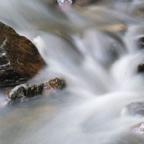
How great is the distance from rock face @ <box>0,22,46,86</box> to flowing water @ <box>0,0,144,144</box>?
280 millimetres

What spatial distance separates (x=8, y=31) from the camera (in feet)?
15.3

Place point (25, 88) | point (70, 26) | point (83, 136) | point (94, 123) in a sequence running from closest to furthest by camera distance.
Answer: point (83, 136) → point (94, 123) → point (25, 88) → point (70, 26)

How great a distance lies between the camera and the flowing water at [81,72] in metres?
3.05

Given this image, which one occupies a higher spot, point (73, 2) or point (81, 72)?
point (73, 2)

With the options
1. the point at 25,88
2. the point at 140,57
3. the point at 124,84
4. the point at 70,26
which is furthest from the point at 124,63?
the point at 25,88

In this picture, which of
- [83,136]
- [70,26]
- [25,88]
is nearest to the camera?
[83,136]

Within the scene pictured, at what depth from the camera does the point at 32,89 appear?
4.00 metres

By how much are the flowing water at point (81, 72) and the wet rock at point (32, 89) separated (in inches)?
5.1

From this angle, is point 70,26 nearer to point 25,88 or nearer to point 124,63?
point 124,63

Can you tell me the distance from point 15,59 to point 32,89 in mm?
842

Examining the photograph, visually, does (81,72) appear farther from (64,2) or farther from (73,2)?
(73,2)

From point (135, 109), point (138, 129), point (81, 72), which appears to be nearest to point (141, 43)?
point (81, 72)

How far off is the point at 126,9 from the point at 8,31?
22.2 ft

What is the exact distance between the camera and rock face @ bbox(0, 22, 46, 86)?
13.9ft
